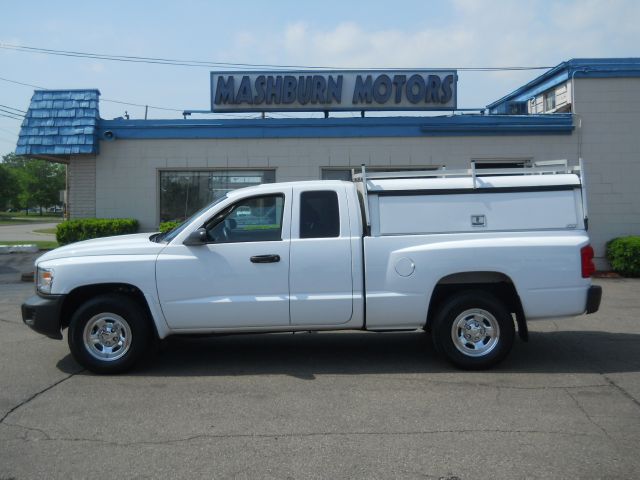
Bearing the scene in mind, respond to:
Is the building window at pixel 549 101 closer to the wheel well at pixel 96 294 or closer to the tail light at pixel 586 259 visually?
the tail light at pixel 586 259

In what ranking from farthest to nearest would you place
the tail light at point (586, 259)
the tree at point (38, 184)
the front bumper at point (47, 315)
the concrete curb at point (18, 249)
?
the tree at point (38, 184)
the concrete curb at point (18, 249)
the tail light at point (586, 259)
the front bumper at point (47, 315)

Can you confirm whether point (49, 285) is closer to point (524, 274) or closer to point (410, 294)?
point (410, 294)

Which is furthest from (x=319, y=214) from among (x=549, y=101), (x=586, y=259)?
(x=549, y=101)

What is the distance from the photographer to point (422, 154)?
15.6 meters

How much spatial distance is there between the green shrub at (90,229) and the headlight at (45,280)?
8.02 metres

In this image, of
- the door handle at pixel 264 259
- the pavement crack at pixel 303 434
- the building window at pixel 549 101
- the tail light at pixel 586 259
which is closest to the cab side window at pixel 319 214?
the door handle at pixel 264 259

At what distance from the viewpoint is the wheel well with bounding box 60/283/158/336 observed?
691cm

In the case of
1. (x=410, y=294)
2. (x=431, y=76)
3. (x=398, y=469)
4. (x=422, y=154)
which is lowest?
(x=398, y=469)

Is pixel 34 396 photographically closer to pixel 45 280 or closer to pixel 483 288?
pixel 45 280

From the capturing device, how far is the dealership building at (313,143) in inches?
599

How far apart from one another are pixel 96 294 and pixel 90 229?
27.8 ft

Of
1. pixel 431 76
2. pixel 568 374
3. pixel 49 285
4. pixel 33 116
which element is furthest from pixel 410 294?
pixel 33 116

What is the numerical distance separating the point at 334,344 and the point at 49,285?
11.4 feet

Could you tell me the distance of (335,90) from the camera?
16.0 meters
